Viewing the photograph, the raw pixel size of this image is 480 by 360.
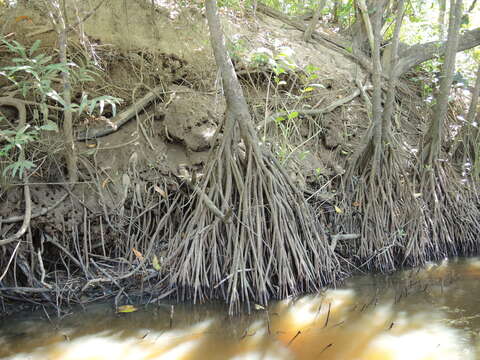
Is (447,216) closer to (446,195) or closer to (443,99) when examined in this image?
(446,195)

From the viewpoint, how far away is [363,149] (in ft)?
16.0

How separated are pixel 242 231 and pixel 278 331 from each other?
877 millimetres

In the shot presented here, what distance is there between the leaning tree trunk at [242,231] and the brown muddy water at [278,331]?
19 cm

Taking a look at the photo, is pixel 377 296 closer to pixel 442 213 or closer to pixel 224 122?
pixel 442 213

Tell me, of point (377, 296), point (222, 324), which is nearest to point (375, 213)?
point (377, 296)

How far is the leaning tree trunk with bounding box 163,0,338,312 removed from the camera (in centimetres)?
363

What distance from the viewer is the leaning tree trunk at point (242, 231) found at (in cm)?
363

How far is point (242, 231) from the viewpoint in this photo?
12.1ft

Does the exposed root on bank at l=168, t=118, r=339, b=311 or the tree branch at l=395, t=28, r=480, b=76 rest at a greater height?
the tree branch at l=395, t=28, r=480, b=76

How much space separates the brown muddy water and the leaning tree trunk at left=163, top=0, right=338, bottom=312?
0.64 ft

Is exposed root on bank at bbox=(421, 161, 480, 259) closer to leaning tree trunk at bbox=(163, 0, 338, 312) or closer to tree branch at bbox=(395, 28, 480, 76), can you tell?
leaning tree trunk at bbox=(163, 0, 338, 312)

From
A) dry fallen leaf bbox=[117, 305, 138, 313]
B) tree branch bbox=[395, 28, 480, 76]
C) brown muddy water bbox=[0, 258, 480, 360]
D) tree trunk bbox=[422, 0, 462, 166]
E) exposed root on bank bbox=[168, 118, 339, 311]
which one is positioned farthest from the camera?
tree branch bbox=[395, 28, 480, 76]

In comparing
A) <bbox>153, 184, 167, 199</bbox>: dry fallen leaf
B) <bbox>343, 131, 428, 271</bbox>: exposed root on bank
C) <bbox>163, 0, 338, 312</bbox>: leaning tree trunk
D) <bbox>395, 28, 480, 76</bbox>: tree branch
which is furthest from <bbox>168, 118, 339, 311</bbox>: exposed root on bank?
<bbox>395, 28, 480, 76</bbox>: tree branch

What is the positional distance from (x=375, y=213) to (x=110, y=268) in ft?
8.79
